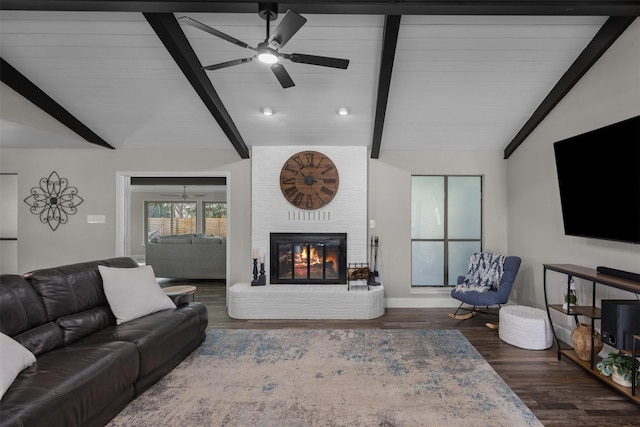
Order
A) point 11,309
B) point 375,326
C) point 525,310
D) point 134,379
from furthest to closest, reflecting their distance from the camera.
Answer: point 375,326 → point 525,310 → point 134,379 → point 11,309

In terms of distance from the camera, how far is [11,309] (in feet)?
6.90

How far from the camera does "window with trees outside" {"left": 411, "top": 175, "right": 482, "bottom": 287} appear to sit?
508 cm

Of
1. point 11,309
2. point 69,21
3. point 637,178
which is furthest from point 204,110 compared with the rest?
point 637,178

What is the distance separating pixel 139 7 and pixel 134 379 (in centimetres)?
263

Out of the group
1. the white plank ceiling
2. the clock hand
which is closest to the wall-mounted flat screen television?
the white plank ceiling

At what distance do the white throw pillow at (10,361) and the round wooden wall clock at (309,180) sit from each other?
131 inches

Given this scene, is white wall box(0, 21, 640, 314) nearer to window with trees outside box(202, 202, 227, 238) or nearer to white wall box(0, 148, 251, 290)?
white wall box(0, 148, 251, 290)

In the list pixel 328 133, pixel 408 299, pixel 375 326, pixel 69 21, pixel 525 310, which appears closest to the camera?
pixel 69 21

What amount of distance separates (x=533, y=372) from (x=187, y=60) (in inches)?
158

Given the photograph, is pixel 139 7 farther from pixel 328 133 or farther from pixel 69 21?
pixel 328 133

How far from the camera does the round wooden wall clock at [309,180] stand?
4816mm

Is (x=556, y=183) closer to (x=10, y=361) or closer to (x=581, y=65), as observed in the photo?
(x=581, y=65)

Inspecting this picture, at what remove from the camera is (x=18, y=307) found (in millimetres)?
2150

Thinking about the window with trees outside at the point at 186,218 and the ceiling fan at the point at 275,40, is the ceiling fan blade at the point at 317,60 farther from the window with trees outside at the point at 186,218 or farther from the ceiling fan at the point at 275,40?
the window with trees outside at the point at 186,218
